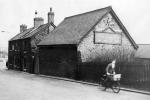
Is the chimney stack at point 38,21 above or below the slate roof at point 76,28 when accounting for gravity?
above

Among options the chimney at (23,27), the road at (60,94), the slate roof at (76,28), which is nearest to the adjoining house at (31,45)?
the slate roof at (76,28)

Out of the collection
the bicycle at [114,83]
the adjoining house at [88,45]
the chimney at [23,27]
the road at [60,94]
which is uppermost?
the chimney at [23,27]

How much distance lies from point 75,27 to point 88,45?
4615 millimetres

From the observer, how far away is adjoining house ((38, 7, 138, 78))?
90.5ft

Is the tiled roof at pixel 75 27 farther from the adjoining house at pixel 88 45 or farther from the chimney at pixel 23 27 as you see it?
the chimney at pixel 23 27

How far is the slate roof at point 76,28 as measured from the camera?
28.8 meters

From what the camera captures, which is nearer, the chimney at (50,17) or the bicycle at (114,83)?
the bicycle at (114,83)

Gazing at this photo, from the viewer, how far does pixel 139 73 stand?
64.4 ft

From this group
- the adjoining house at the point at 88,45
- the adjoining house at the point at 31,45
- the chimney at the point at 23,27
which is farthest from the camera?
the chimney at the point at 23,27

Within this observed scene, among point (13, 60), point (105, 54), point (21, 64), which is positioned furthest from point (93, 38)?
point (13, 60)

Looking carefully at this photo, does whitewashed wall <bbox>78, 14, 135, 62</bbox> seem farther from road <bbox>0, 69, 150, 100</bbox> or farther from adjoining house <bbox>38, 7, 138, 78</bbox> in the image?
road <bbox>0, 69, 150, 100</bbox>

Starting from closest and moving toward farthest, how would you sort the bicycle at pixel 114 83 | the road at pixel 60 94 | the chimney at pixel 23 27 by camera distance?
1. the road at pixel 60 94
2. the bicycle at pixel 114 83
3. the chimney at pixel 23 27

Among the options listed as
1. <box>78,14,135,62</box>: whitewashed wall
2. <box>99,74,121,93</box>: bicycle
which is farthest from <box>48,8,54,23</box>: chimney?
<box>99,74,121,93</box>: bicycle

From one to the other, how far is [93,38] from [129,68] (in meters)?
9.15
